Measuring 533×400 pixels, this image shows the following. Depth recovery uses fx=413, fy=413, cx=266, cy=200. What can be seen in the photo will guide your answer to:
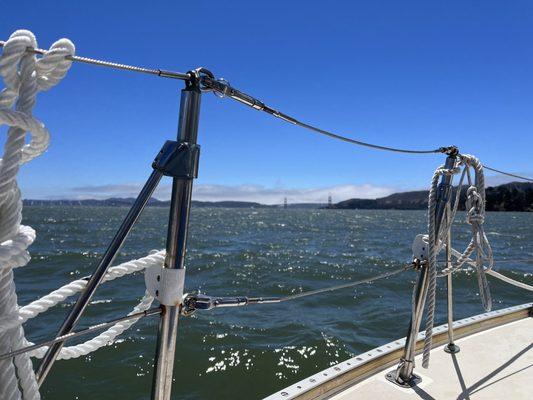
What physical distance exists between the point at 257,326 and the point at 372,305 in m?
2.74

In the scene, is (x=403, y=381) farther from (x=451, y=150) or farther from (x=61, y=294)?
(x=61, y=294)

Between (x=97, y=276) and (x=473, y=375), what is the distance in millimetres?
2465

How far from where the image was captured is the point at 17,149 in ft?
3.21

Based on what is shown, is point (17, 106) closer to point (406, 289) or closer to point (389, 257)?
point (406, 289)

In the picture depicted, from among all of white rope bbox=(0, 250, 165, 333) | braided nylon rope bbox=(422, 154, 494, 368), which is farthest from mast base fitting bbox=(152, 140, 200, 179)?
braided nylon rope bbox=(422, 154, 494, 368)

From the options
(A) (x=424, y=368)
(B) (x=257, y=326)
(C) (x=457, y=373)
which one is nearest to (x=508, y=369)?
(C) (x=457, y=373)

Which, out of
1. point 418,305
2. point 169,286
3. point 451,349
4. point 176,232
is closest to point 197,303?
point 169,286

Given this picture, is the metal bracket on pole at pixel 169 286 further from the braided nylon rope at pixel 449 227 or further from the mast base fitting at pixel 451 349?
the mast base fitting at pixel 451 349

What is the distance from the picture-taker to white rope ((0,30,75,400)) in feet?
3.15

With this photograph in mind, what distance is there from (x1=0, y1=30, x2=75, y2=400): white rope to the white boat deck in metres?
1.76

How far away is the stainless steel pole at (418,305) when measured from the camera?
240 cm

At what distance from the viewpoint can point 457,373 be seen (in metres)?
2.64

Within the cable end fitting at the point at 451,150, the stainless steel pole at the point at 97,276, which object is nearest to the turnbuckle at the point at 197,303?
the stainless steel pole at the point at 97,276

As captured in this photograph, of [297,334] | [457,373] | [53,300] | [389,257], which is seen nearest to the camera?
[53,300]
